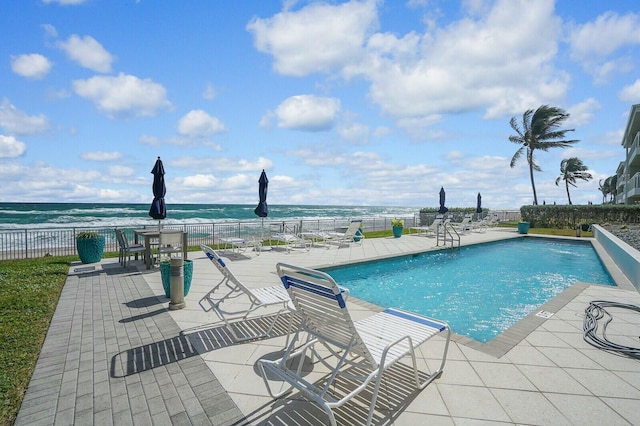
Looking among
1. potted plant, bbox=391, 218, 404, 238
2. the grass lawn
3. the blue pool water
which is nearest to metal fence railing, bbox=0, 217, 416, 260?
the grass lawn

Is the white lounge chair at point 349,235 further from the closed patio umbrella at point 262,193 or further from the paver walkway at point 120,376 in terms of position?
the paver walkway at point 120,376

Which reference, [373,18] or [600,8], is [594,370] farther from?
[373,18]

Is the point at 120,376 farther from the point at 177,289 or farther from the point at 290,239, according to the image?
the point at 290,239

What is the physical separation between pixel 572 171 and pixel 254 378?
51.1m

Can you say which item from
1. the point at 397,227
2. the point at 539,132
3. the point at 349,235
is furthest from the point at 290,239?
the point at 539,132

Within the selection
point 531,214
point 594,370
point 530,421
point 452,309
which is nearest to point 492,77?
point 452,309

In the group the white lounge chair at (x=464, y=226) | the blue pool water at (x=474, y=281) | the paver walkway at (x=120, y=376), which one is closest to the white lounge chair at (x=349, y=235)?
the blue pool water at (x=474, y=281)

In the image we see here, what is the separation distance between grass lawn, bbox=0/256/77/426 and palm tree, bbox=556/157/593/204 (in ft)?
167

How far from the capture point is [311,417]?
234 cm

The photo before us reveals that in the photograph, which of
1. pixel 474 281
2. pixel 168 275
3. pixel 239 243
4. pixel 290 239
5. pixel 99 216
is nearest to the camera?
pixel 168 275

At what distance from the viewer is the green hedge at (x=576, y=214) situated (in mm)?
18916

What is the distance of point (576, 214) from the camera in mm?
20594

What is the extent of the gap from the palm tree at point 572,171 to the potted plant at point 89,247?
49.7 meters

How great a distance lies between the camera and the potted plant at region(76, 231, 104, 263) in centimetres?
830
